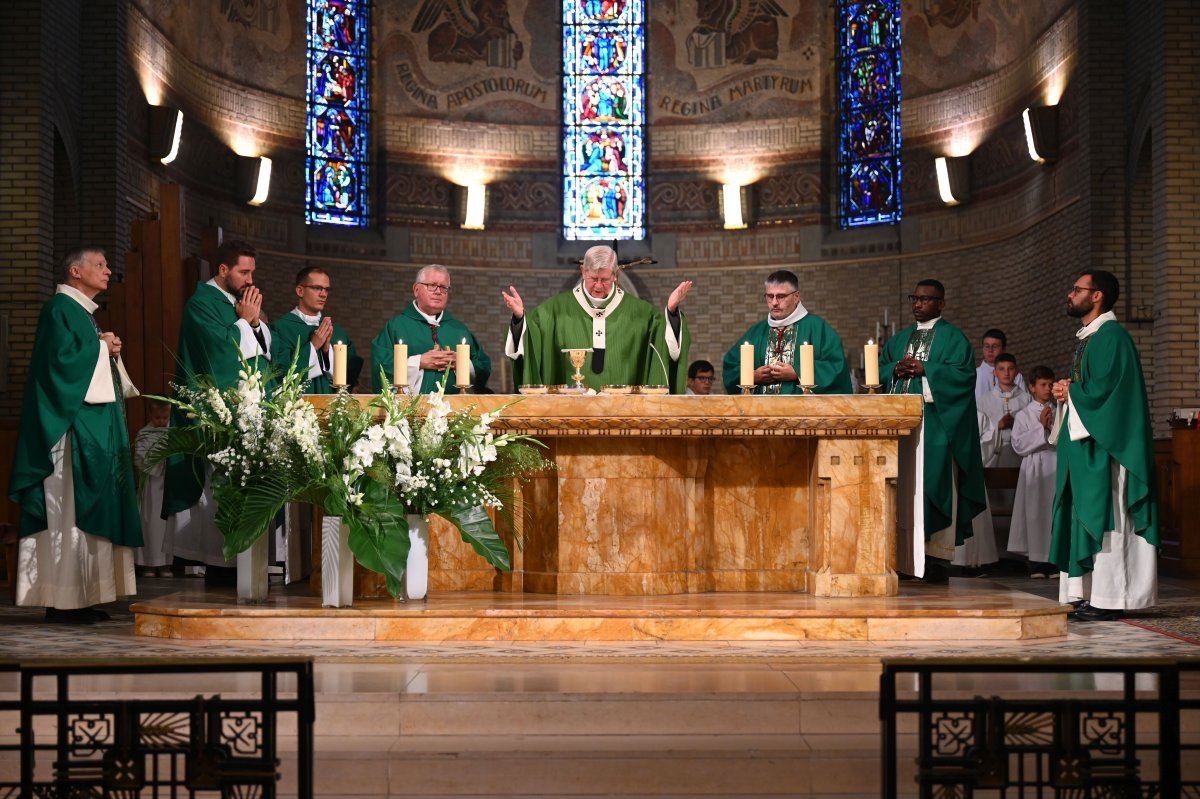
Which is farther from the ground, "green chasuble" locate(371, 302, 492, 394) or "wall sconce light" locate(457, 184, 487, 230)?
"wall sconce light" locate(457, 184, 487, 230)

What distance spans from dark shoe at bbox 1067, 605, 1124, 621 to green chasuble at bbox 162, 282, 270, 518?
16.0ft

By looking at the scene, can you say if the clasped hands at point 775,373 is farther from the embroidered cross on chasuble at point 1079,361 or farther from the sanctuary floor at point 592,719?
the sanctuary floor at point 592,719

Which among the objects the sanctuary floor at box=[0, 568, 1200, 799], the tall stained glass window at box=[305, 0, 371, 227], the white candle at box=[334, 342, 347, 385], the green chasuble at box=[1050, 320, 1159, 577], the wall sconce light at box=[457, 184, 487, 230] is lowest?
the sanctuary floor at box=[0, 568, 1200, 799]

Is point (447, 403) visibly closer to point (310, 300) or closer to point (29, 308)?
point (310, 300)

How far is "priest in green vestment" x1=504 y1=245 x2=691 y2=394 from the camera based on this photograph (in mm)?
9211

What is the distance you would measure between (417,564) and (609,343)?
2.16 m

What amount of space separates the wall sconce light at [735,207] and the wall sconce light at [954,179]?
2758 mm

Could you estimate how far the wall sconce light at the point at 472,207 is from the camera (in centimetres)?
1991

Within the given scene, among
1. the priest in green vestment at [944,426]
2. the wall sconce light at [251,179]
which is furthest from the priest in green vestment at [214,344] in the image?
the wall sconce light at [251,179]

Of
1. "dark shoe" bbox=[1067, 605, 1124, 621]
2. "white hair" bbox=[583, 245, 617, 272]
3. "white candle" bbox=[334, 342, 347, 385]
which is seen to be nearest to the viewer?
"white candle" bbox=[334, 342, 347, 385]

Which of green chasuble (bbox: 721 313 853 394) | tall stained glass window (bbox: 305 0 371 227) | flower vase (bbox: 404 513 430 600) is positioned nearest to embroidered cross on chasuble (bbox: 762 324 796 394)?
green chasuble (bbox: 721 313 853 394)

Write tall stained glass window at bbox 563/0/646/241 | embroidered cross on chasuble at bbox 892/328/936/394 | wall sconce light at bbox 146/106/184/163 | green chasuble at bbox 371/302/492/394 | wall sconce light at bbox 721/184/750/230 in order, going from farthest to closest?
tall stained glass window at bbox 563/0/646/241 < wall sconce light at bbox 721/184/750/230 < wall sconce light at bbox 146/106/184/163 < embroidered cross on chasuble at bbox 892/328/936/394 < green chasuble at bbox 371/302/492/394

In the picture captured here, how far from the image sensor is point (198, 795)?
18.0 ft

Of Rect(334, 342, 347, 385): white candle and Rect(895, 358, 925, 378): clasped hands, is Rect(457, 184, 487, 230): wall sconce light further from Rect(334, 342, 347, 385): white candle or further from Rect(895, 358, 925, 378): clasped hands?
Rect(334, 342, 347, 385): white candle
